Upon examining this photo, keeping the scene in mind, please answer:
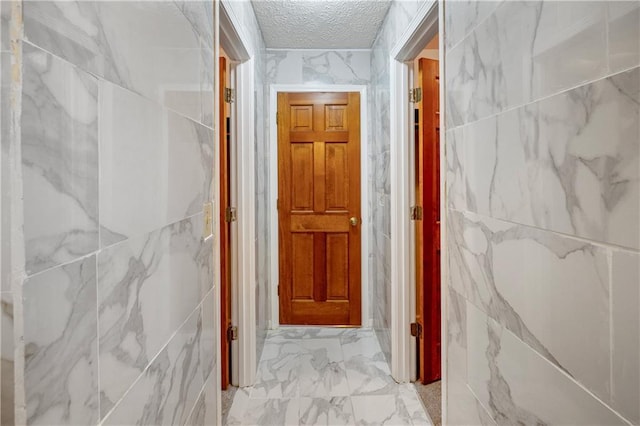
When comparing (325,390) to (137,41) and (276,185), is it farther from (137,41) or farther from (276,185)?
(137,41)

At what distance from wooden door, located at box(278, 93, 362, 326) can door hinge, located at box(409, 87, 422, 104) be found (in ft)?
3.48

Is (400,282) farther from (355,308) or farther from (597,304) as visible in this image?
(597,304)

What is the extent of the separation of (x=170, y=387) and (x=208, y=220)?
0.62m

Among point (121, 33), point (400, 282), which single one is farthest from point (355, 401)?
point (121, 33)

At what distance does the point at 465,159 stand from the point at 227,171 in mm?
1509

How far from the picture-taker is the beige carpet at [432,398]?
83.0 inches

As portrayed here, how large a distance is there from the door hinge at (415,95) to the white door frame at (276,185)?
103 centimetres

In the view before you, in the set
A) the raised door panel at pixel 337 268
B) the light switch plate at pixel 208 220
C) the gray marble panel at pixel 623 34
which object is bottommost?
the raised door panel at pixel 337 268

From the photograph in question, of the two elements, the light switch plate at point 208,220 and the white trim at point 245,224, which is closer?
the light switch plate at point 208,220

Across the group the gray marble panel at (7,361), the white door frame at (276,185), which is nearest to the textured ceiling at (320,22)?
the white door frame at (276,185)

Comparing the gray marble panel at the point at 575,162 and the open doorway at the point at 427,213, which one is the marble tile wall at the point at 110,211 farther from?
the open doorway at the point at 427,213

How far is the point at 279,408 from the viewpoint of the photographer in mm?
2201

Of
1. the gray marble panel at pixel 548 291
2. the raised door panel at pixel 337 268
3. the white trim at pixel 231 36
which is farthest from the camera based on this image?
the raised door panel at pixel 337 268

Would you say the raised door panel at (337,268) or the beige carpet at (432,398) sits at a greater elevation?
the raised door panel at (337,268)
